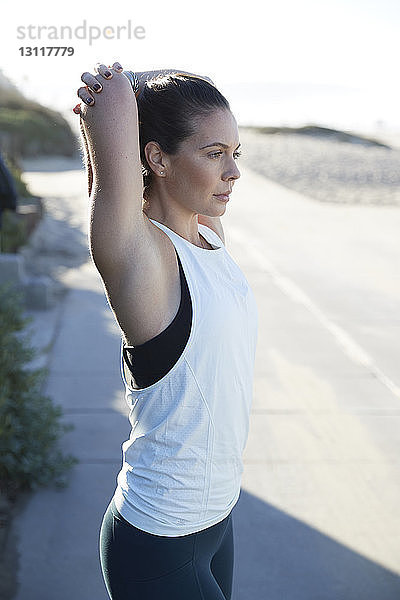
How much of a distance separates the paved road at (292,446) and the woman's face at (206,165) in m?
1.86

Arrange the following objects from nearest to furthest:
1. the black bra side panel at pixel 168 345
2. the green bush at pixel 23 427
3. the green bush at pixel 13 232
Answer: the black bra side panel at pixel 168 345 < the green bush at pixel 23 427 < the green bush at pixel 13 232

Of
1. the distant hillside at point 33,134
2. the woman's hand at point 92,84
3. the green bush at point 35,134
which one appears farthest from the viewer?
the green bush at point 35,134

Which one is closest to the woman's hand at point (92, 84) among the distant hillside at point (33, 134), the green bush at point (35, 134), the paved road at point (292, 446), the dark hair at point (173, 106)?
the dark hair at point (173, 106)

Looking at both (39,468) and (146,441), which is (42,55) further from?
(146,441)

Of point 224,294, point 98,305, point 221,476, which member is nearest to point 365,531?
point 221,476

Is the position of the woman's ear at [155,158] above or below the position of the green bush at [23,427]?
above

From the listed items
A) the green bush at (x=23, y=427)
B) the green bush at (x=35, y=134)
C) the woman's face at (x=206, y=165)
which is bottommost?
the green bush at (x=35, y=134)

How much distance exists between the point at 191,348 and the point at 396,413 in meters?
3.39

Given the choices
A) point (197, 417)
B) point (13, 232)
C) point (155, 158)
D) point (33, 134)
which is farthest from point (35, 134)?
point (197, 417)

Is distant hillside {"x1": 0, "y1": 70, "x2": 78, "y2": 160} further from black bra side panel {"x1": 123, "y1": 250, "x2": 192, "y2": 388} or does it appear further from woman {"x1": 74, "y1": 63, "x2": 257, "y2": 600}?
black bra side panel {"x1": 123, "y1": 250, "x2": 192, "y2": 388}

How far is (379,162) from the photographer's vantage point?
2570 cm

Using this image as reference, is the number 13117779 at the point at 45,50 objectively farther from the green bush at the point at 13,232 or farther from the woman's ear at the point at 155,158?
the green bush at the point at 13,232

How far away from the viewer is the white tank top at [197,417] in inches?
57.3

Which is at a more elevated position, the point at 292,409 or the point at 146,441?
the point at 146,441
